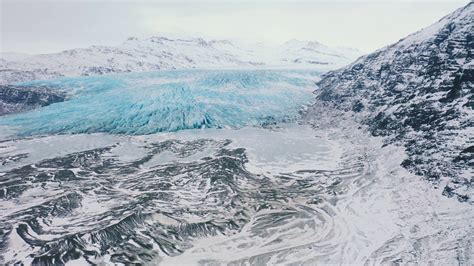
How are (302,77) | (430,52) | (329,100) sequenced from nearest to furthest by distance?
(430,52) < (329,100) < (302,77)

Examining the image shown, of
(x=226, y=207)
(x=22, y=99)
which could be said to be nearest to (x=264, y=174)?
(x=226, y=207)

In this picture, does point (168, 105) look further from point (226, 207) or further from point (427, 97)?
point (427, 97)

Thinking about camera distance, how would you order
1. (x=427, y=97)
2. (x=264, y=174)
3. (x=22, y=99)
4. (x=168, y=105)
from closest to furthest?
(x=264, y=174), (x=427, y=97), (x=168, y=105), (x=22, y=99)

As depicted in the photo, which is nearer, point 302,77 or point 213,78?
point 213,78

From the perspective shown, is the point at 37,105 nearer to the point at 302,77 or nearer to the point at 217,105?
the point at 217,105

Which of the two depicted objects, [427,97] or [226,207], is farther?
[427,97]

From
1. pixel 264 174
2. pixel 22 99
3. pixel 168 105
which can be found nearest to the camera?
pixel 264 174

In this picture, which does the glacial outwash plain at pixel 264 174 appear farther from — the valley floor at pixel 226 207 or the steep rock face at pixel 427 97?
the steep rock face at pixel 427 97

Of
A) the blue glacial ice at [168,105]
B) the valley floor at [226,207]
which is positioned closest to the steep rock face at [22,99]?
the blue glacial ice at [168,105]

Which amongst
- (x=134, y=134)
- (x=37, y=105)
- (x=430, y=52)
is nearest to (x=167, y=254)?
(x=134, y=134)
